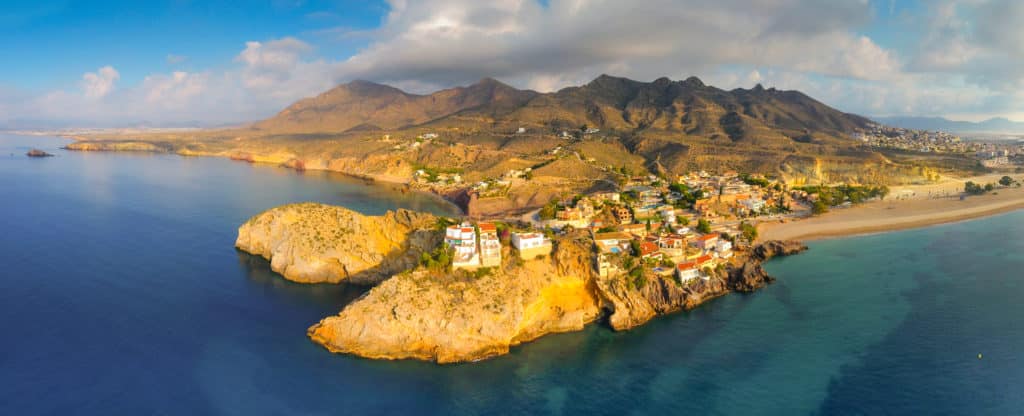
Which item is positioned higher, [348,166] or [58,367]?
[348,166]

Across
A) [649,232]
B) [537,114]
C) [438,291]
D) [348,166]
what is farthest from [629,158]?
[438,291]

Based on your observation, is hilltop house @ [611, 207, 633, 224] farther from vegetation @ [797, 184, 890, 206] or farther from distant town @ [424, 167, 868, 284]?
vegetation @ [797, 184, 890, 206]

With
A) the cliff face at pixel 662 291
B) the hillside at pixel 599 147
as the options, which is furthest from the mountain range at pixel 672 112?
the cliff face at pixel 662 291

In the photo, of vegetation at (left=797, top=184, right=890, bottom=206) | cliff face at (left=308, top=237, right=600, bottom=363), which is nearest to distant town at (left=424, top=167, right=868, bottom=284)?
vegetation at (left=797, top=184, right=890, bottom=206)

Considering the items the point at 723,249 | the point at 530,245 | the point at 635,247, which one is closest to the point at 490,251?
the point at 530,245

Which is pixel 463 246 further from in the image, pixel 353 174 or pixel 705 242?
pixel 353 174

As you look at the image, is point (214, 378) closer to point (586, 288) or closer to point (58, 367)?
point (58, 367)
